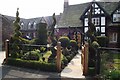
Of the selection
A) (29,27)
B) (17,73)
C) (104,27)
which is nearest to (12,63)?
(17,73)

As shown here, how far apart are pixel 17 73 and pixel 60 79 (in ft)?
9.90

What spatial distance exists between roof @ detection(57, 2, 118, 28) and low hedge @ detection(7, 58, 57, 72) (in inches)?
684

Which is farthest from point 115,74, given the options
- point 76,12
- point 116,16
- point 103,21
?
point 76,12

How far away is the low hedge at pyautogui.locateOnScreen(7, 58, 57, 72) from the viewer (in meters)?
11.2

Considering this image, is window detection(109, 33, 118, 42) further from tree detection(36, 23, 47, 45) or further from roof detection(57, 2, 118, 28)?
tree detection(36, 23, 47, 45)

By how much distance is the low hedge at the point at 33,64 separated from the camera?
11161 mm

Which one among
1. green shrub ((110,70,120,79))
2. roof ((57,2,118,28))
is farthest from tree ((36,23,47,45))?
green shrub ((110,70,120,79))

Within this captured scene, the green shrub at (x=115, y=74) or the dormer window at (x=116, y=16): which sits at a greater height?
the dormer window at (x=116, y=16)

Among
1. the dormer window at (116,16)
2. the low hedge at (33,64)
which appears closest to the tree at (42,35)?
the low hedge at (33,64)

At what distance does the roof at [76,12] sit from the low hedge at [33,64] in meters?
17.4

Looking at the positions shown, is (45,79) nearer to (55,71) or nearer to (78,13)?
(55,71)

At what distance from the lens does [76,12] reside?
104 feet

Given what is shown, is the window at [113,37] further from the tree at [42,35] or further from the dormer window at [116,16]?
the tree at [42,35]

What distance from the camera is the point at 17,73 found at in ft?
36.0
